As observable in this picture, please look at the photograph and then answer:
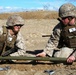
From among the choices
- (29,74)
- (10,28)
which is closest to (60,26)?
(10,28)

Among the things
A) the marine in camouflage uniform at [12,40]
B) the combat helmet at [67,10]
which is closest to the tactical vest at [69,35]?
the combat helmet at [67,10]

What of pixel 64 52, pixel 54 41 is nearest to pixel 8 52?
pixel 54 41

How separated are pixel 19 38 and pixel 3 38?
43cm

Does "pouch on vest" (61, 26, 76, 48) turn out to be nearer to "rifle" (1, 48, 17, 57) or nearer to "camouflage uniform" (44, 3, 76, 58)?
"camouflage uniform" (44, 3, 76, 58)

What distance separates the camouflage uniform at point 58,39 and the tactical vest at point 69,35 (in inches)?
4.0

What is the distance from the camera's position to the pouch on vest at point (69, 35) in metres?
6.65

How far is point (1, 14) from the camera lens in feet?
91.2

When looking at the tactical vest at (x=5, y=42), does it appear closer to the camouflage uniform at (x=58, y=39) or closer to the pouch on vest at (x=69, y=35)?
the camouflage uniform at (x=58, y=39)

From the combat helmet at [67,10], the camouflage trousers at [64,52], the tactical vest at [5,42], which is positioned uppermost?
the combat helmet at [67,10]

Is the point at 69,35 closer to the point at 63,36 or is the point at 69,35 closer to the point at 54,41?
the point at 63,36

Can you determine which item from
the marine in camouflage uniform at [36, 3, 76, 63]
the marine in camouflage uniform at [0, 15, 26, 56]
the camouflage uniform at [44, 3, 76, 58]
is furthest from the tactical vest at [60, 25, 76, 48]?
the marine in camouflage uniform at [0, 15, 26, 56]

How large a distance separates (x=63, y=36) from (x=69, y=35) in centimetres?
14

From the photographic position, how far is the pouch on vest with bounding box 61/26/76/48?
665 centimetres

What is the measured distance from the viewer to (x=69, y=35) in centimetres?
679
